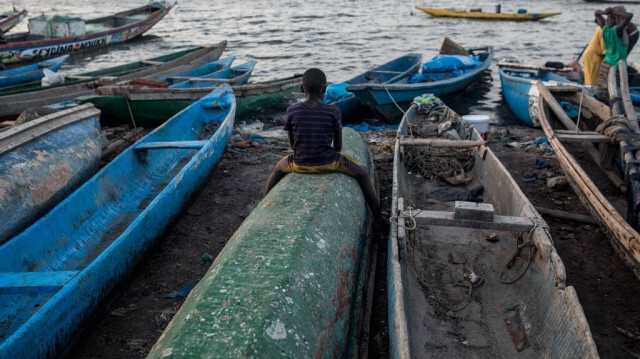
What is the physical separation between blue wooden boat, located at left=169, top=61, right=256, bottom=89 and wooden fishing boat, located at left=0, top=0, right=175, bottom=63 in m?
7.70

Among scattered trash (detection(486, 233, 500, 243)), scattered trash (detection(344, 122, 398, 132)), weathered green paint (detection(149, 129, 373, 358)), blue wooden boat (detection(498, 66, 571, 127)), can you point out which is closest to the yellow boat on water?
blue wooden boat (detection(498, 66, 571, 127))

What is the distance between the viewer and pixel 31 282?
3.61 metres

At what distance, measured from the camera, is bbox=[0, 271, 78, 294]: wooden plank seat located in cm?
358

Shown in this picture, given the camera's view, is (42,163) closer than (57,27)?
Yes

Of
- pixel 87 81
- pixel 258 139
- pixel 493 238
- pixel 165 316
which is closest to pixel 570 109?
pixel 493 238

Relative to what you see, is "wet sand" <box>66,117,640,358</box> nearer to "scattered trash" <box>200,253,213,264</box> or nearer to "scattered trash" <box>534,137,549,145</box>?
"scattered trash" <box>200,253,213,264</box>

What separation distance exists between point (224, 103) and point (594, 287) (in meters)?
6.44

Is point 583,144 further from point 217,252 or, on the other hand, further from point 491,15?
point 491,15

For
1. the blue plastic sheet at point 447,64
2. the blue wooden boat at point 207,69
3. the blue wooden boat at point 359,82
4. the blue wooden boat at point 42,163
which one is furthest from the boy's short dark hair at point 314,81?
the blue wooden boat at point 207,69

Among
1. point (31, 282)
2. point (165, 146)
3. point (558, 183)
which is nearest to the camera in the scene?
point (31, 282)

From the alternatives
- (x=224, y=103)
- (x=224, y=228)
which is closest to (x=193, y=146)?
(x=224, y=228)

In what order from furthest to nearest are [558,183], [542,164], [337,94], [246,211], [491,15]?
[491,15]
[337,94]
[542,164]
[558,183]
[246,211]

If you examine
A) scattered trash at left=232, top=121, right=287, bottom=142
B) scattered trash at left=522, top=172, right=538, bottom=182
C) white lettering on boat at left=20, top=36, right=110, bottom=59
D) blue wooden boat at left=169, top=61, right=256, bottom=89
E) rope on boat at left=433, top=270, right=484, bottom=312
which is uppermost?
white lettering on boat at left=20, top=36, right=110, bottom=59

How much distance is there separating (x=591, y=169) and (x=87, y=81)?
10.2m
